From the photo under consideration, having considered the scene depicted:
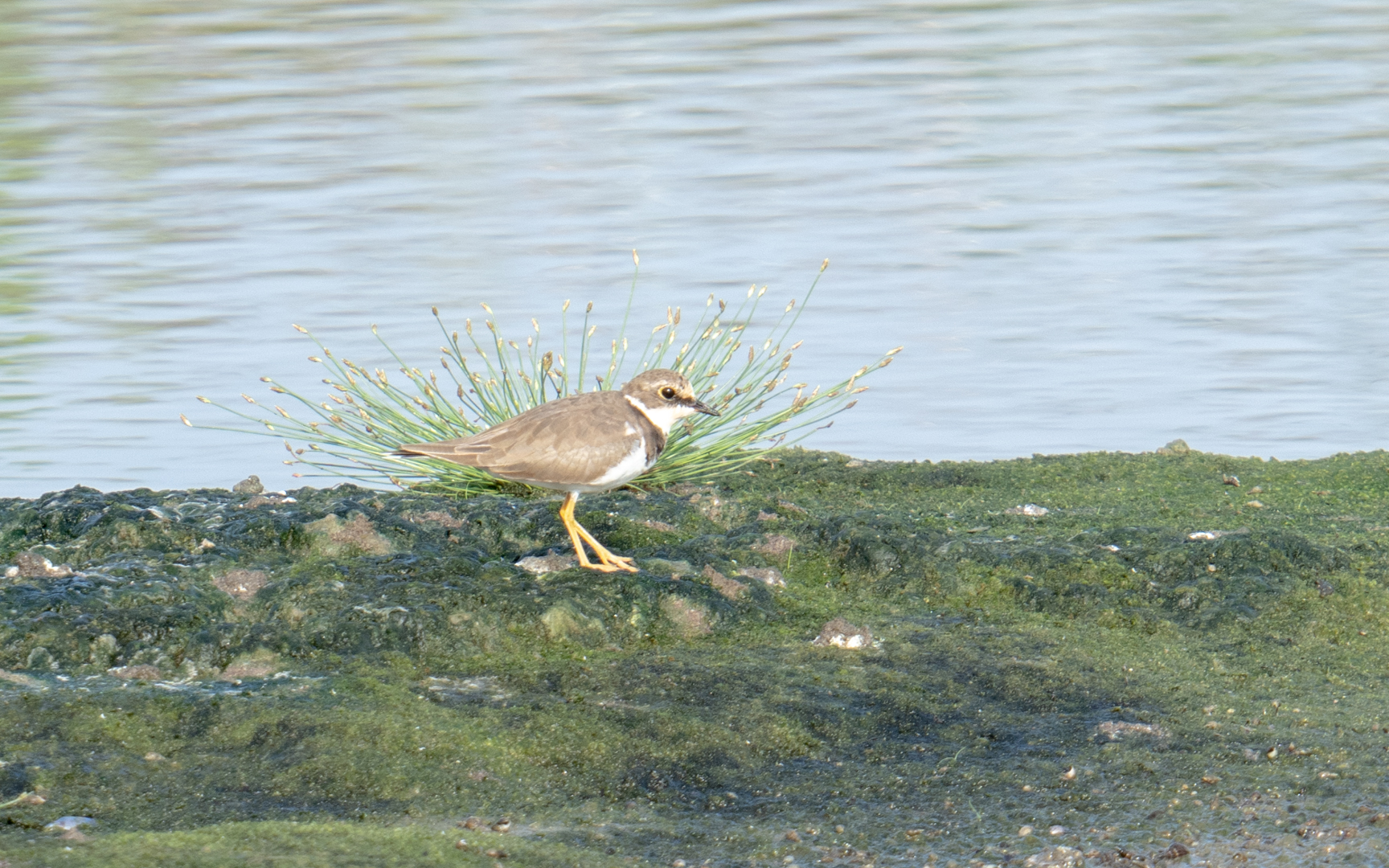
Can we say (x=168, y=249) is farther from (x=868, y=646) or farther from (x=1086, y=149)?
(x=868, y=646)

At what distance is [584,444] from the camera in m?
5.26

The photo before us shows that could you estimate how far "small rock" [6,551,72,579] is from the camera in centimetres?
518

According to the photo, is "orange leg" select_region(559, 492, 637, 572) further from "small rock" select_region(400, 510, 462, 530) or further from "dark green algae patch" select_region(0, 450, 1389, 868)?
"small rock" select_region(400, 510, 462, 530)

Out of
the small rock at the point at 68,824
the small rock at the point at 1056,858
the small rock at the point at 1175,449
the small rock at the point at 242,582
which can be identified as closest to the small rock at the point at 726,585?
the small rock at the point at 242,582

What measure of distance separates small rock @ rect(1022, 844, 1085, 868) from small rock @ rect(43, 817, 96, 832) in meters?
2.07

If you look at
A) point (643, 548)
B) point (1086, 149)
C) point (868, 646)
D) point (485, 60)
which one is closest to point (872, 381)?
point (643, 548)

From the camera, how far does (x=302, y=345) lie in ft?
33.6

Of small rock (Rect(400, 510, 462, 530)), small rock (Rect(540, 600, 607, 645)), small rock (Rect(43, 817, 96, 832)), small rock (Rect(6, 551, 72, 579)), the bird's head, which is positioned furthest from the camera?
small rock (Rect(400, 510, 462, 530))

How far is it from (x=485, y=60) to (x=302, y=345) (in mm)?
12028

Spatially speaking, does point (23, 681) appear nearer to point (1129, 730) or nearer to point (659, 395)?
point (659, 395)

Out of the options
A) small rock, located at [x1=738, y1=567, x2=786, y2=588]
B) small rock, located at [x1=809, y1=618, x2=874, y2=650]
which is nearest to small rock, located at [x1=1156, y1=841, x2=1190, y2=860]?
small rock, located at [x1=809, y1=618, x2=874, y2=650]

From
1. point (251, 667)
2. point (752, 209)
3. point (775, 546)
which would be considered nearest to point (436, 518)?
point (775, 546)

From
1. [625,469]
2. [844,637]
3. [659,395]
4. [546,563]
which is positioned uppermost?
[659,395]

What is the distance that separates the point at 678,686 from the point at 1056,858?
4.01 feet
